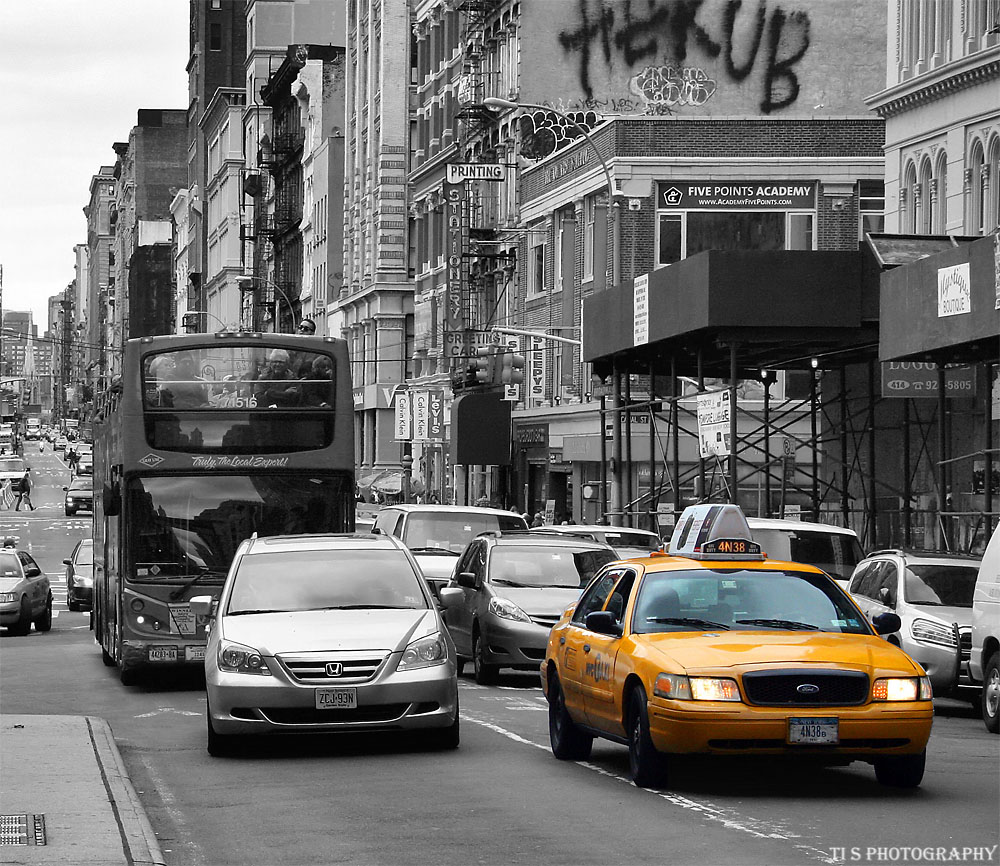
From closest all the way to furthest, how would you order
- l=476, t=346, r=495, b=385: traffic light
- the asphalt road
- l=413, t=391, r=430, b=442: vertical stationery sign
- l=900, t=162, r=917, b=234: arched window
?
the asphalt road, l=900, t=162, r=917, b=234: arched window, l=476, t=346, r=495, b=385: traffic light, l=413, t=391, r=430, b=442: vertical stationery sign

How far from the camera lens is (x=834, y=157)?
50812 mm

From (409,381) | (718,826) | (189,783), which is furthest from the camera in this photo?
Result: (409,381)

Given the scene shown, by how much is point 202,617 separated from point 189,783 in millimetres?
8070

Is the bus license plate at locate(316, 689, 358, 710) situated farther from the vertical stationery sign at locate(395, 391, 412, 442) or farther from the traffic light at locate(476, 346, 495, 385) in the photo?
the vertical stationery sign at locate(395, 391, 412, 442)

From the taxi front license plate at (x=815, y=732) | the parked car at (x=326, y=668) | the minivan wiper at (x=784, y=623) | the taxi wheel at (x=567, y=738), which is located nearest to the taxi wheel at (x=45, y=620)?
the parked car at (x=326, y=668)

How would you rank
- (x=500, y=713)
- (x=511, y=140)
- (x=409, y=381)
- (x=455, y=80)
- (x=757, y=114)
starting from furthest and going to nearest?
1. (x=409, y=381)
2. (x=455, y=80)
3. (x=511, y=140)
4. (x=757, y=114)
5. (x=500, y=713)

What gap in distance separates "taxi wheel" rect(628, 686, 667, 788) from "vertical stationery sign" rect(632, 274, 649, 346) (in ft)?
79.2

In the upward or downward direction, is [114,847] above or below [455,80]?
below

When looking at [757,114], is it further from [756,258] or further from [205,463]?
[205,463]

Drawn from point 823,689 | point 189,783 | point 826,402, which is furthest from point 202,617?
point 826,402

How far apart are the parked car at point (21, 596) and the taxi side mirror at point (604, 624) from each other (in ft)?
79.5

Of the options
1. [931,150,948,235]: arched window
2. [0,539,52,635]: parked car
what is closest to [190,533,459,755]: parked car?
[0,539,52,635]: parked car

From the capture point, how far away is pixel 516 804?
11531mm

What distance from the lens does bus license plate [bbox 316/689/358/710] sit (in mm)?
13758
